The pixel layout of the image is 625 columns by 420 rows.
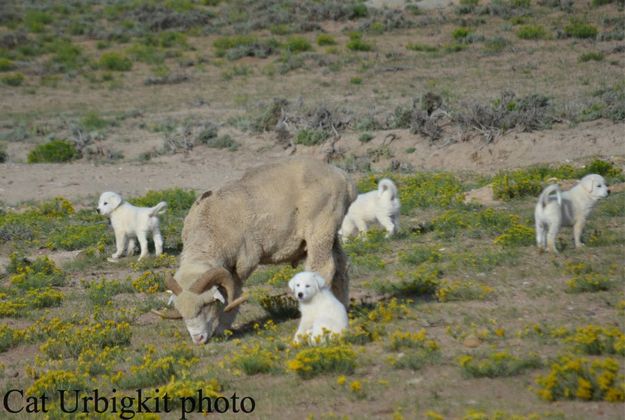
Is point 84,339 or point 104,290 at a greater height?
point 84,339

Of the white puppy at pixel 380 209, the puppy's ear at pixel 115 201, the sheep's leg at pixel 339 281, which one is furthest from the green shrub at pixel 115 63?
the sheep's leg at pixel 339 281

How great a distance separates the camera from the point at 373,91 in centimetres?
3528

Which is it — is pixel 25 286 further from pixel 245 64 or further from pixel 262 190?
pixel 245 64

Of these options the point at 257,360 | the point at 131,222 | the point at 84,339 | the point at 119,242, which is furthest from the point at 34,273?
the point at 257,360

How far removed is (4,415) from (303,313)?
9.54ft

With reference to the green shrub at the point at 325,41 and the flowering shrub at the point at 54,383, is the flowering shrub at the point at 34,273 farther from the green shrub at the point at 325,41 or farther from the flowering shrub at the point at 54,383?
the green shrub at the point at 325,41

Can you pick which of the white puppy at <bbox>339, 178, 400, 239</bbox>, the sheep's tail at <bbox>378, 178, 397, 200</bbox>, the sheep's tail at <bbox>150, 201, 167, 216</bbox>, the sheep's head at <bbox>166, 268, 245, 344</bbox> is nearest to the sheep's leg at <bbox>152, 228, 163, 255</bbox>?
the sheep's tail at <bbox>150, 201, 167, 216</bbox>

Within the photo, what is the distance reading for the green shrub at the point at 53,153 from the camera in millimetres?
27125

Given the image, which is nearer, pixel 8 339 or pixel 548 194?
pixel 8 339

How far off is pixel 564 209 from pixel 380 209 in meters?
3.27

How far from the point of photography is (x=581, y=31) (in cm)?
4200

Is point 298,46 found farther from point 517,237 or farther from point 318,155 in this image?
point 517,237

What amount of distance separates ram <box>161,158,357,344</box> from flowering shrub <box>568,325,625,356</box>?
2.94 m

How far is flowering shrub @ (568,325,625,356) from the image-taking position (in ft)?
27.6
